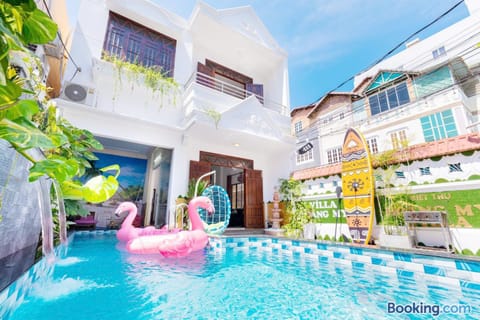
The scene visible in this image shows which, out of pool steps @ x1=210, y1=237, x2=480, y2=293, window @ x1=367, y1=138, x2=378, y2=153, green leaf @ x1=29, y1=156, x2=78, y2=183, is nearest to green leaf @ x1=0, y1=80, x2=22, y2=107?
green leaf @ x1=29, y1=156, x2=78, y2=183

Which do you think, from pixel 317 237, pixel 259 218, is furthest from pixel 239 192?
pixel 317 237

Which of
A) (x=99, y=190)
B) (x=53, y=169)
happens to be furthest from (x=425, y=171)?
(x=53, y=169)

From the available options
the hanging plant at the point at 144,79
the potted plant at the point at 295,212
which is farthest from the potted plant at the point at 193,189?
the potted plant at the point at 295,212

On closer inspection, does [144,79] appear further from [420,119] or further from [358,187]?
[420,119]

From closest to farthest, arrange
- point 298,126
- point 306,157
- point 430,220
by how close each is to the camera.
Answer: point 430,220 < point 306,157 < point 298,126

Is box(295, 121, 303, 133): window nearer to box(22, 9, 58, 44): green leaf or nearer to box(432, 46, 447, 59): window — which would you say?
box(432, 46, 447, 59): window

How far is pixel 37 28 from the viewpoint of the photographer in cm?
91

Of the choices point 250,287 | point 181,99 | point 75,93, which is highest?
point 181,99

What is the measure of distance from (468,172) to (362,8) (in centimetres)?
598

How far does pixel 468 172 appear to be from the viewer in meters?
4.17

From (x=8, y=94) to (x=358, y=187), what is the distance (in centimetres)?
617

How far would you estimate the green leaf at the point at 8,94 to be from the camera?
28.7 inches

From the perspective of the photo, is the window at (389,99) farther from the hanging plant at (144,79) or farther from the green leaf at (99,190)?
the green leaf at (99,190)

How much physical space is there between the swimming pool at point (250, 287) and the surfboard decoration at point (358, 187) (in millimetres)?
1475
